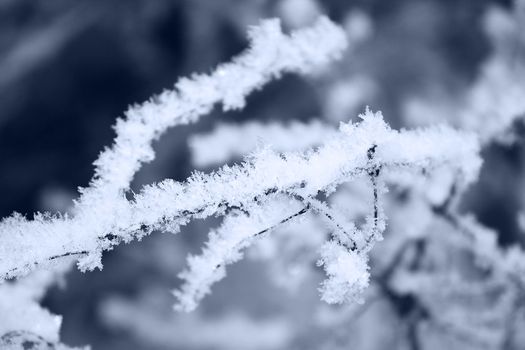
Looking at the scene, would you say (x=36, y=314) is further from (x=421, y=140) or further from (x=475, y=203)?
(x=475, y=203)

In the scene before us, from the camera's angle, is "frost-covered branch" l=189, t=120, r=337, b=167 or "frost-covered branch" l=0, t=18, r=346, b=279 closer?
"frost-covered branch" l=0, t=18, r=346, b=279

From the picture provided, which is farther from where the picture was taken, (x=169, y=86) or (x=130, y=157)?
(x=169, y=86)

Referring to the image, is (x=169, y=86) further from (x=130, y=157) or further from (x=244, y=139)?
(x=130, y=157)

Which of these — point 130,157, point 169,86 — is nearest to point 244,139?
point 169,86

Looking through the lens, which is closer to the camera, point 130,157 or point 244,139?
point 130,157

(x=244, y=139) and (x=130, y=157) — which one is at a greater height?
(x=244, y=139)

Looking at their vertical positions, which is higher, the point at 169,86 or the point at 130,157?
the point at 169,86

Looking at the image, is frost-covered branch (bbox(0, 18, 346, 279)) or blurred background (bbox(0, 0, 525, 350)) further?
blurred background (bbox(0, 0, 525, 350))

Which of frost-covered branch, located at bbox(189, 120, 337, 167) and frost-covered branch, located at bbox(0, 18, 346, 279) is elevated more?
frost-covered branch, located at bbox(189, 120, 337, 167)
